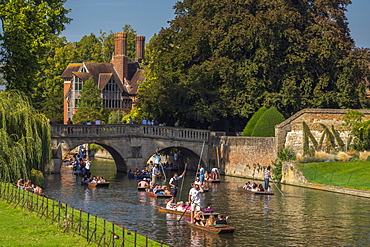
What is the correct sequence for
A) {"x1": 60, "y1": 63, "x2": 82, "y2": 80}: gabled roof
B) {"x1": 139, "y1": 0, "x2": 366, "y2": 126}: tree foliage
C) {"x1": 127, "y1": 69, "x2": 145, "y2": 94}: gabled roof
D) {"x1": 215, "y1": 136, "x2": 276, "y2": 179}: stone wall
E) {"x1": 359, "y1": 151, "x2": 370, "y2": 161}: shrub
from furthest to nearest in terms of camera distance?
1. {"x1": 60, "y1": 63, "x2": 82, "y2": 80}: gabled roof
2. {"x1": 127, "y1": 69, "x2": 145, "y2": 94}: gabled roof
3. {"x1": 139, "y1": 0, "x2": 366, "y2": 126}: tree foliage
4. {"x1": 215, "y1": 136, "x2": 276, "y2": 179}: stone wall
5. {"x1": 359, "y1": 151, "x2": 370, "y2": 161}: shrub

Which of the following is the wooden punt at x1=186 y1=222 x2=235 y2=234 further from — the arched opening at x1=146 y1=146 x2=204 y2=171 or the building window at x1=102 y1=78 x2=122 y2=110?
the building window at x1=102 y1=78 x2=122 y2=110

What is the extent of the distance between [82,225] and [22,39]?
2164 centimetres

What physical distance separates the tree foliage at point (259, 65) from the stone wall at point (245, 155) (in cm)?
279

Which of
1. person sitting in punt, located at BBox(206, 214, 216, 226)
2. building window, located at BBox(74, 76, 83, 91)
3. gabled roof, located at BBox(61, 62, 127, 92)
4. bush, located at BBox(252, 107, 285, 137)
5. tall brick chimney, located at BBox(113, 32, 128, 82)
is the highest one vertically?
tall brick chimney, located at BBox(113, 32, 128, 82)

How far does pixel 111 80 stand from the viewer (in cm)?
10062

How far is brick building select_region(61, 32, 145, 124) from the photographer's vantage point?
100250 mm

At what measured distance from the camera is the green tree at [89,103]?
302 feet

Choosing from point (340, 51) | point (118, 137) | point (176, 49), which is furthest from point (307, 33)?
point (118, 137)

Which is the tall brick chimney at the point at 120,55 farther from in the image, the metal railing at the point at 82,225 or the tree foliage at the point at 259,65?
the metal railing at the point at 82,225

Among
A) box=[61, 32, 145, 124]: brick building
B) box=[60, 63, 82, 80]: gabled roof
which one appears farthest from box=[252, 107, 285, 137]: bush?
box=[60, 63, 82, 80]: gabled roof

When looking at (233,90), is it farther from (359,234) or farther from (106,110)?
(106,110)

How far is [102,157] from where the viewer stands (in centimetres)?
9094

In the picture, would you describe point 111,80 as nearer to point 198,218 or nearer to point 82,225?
point 198,218

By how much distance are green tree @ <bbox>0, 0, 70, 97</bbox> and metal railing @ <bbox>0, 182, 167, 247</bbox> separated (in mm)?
13791
